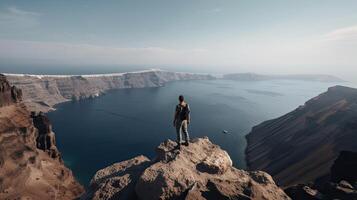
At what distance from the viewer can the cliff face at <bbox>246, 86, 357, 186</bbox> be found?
105981mm

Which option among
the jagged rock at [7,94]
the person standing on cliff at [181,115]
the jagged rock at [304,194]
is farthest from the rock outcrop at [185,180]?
the jagged rock at [7,94]

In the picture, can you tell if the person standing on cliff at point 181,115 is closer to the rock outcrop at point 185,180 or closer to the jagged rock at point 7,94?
the rock outcrop at point 185,180

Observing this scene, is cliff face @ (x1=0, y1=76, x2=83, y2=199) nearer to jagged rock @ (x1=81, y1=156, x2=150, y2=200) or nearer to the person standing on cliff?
jagged rock @ (x1=81, y1=156, x2=150, y2=200)

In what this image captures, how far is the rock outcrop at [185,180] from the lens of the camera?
65.7ft

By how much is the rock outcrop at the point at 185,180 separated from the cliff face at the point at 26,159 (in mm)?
54851

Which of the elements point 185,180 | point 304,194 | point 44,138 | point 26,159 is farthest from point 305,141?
point 185,180

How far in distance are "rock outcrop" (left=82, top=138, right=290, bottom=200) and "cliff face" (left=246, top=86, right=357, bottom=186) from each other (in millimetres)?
79000

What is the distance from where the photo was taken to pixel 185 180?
21.0 m

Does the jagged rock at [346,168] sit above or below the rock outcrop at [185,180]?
below

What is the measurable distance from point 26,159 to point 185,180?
73939 millimetres

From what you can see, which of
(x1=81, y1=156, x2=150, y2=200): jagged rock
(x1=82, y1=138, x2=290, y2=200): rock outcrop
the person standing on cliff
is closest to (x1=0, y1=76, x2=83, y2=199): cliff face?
(x1=81, y1=156, x2=150, y2=200): jagged rock

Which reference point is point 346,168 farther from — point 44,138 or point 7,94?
point 7,94

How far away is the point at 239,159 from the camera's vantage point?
134 metres

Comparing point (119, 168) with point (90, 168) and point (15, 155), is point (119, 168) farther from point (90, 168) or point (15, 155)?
point (90, 168)
